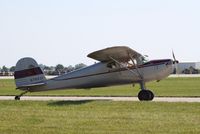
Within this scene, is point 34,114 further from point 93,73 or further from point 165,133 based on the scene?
point 93,73

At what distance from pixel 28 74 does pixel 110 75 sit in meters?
4.28

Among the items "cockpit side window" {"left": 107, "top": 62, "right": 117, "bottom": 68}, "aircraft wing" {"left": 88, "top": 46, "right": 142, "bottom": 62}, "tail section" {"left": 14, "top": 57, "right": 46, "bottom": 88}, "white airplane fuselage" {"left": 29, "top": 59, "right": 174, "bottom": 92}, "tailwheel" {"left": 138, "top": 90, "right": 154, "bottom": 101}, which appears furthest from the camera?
"tail section" {"left": 14, "top": 57, "right": 46, "bottom": 88}

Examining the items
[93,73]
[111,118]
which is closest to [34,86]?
[93,73]

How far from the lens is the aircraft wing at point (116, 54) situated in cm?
1966

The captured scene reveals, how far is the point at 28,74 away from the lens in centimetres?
2181

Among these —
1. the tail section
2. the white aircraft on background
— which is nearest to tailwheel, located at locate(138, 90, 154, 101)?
the white aircraft on background

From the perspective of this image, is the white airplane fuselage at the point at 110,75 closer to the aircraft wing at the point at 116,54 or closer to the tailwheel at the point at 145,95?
the aircraft wing at the point at 116,54

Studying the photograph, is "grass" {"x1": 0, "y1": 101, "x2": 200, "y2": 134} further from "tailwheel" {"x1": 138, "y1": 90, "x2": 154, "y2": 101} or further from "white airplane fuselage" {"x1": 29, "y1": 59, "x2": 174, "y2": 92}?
"white airplane fuselage" {"x1": 29, "y1": 59, "x2": 174, "y2": 92}

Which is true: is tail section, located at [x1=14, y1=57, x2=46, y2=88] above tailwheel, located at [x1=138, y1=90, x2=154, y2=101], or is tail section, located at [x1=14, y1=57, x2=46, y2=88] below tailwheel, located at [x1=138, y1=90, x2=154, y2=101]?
above

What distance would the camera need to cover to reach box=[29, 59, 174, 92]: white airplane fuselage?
20641 mm

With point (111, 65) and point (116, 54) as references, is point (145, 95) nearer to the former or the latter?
point (111, 65)

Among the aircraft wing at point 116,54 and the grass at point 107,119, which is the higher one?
the aircraft wing at point 116,54

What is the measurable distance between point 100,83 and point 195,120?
961cm

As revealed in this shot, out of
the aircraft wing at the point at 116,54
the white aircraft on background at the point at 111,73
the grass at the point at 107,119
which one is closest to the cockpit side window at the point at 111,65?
the white aircraft on background at the point at 111,73
